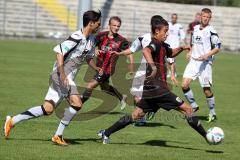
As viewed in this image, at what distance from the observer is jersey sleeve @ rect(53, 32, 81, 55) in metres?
9.92

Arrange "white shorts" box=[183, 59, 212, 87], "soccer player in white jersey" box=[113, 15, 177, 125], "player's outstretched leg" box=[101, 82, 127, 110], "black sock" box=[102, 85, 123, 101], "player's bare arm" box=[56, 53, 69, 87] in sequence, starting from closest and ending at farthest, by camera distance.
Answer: "player's bare arm" box=[56, 53, 69, 87]
"soccer player in white jersey" box=[113, 15, 177, 125]
"white shorts" box=[183, 59, 212, 87]
"player's outstretched leg" box=[101, 82, 127, 110]
"black sock" box=[102, 85, 123, 101]

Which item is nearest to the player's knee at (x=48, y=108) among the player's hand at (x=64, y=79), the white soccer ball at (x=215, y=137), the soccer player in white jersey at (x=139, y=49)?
the player's hand at (x=64, y=79)

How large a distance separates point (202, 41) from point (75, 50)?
477 cm

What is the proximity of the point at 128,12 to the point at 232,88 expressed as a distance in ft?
82.0

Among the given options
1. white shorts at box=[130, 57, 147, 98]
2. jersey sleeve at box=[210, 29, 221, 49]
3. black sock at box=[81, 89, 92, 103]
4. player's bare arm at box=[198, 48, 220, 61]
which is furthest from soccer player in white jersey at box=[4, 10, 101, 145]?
jersey sleeve at box=[210, 29, 221, 49]

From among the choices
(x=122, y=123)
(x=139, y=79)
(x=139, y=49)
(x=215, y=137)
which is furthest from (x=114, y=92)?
(x=215, y=137)

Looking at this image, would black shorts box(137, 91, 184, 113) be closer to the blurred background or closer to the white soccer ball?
the white soccer ball

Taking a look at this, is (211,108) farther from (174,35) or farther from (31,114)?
(174,35)

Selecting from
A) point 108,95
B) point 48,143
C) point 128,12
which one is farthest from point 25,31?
point 48,143

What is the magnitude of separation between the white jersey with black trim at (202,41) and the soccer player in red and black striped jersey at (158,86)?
3746 mm

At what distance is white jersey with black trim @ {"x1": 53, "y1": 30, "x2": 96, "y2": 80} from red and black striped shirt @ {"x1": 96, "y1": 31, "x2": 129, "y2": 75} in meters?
3.17

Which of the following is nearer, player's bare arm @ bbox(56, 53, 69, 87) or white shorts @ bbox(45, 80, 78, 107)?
player's bare arm @ bbox(56, 53, 69, 87)

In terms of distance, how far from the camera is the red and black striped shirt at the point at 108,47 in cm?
1367

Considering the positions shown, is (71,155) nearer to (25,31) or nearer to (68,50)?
(68,50)
